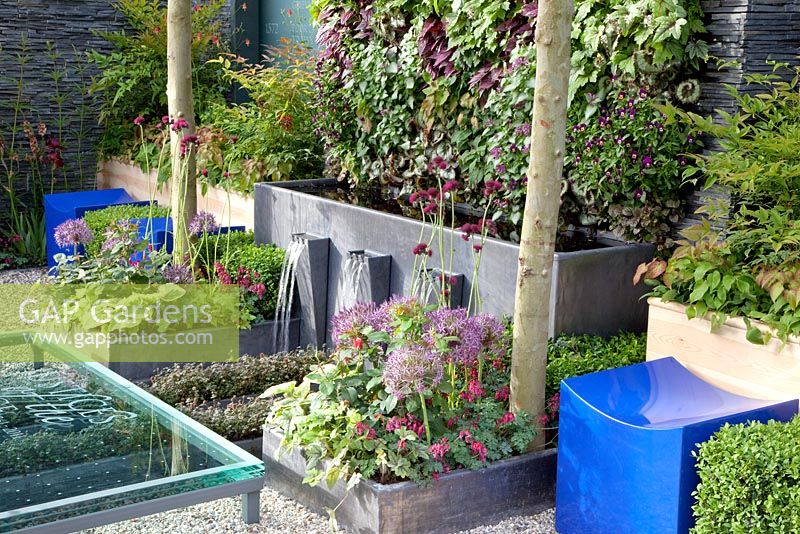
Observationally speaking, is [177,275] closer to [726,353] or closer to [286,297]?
[286,297]

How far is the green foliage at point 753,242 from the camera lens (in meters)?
3.47

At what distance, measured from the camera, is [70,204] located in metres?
8.07

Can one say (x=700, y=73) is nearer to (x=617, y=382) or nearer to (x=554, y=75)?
(x=554, y=75)

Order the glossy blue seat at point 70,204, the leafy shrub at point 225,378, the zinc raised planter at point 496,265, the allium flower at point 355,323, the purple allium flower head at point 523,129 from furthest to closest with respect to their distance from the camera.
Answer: the glossy blue seat at point 70,204 → the purple allium flower head at point 523,129 → the leafy shrub at point 225,378 → the zinc raised planter at point 496,265 → the allium flower at point 355,323

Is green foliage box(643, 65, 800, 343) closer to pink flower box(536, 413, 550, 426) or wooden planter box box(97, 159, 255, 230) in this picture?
pink flower box(536, 413, 550, 426)

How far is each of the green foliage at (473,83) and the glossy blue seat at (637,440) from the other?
127cm

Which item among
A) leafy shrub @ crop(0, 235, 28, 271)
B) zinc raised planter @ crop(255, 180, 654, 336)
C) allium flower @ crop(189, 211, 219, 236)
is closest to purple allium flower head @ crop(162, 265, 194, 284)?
allium flower @ crop(189, 211, 219, 236)

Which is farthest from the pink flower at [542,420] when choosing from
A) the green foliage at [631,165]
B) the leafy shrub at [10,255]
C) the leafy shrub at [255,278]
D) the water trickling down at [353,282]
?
the leafy shrub at [10,255]

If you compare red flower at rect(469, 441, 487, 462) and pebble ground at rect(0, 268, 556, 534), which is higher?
red flower at rect(469, 441, 487, 462)

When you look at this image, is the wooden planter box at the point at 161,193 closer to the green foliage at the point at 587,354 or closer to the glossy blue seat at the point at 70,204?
the glossy blue seat at the point at 70,204

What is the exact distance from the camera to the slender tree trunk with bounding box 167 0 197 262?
18.8 feet

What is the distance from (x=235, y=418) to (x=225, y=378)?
501 mm

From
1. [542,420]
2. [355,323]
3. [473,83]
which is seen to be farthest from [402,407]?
[473,83]

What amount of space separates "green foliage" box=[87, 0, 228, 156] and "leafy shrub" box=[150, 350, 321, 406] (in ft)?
14.3
